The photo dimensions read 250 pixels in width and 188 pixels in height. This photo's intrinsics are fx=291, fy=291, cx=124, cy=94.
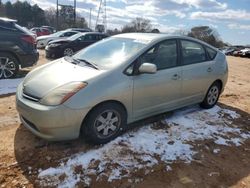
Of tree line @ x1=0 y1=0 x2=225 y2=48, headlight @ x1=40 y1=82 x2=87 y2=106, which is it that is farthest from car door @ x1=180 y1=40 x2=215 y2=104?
tree line @ x1=0 y1=0 x2=225 y2=48

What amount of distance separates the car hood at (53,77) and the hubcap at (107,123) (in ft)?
1.89

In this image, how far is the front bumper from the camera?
3.67 meters

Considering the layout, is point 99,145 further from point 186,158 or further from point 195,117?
point 195,117

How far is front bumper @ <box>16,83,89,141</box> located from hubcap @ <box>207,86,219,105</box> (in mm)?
3273

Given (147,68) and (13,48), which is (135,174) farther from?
(13,48)

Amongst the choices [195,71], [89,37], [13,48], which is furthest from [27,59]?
[89,37]

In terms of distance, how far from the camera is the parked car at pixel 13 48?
7945 mm

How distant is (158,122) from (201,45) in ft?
6.24

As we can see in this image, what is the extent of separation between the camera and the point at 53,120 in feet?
12.1

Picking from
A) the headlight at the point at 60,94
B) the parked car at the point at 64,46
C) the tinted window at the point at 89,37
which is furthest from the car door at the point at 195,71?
the tinted window at the point at 89,37

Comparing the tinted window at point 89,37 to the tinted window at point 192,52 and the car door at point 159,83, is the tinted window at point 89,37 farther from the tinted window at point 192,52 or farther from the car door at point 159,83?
the car door at point 159,83

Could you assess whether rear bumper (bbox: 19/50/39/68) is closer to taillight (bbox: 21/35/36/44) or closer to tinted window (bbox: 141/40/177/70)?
taillight (bbox: 21/35/36/44)

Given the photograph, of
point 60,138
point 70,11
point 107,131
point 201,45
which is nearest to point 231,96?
point 201,45

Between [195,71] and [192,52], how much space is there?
395mm
